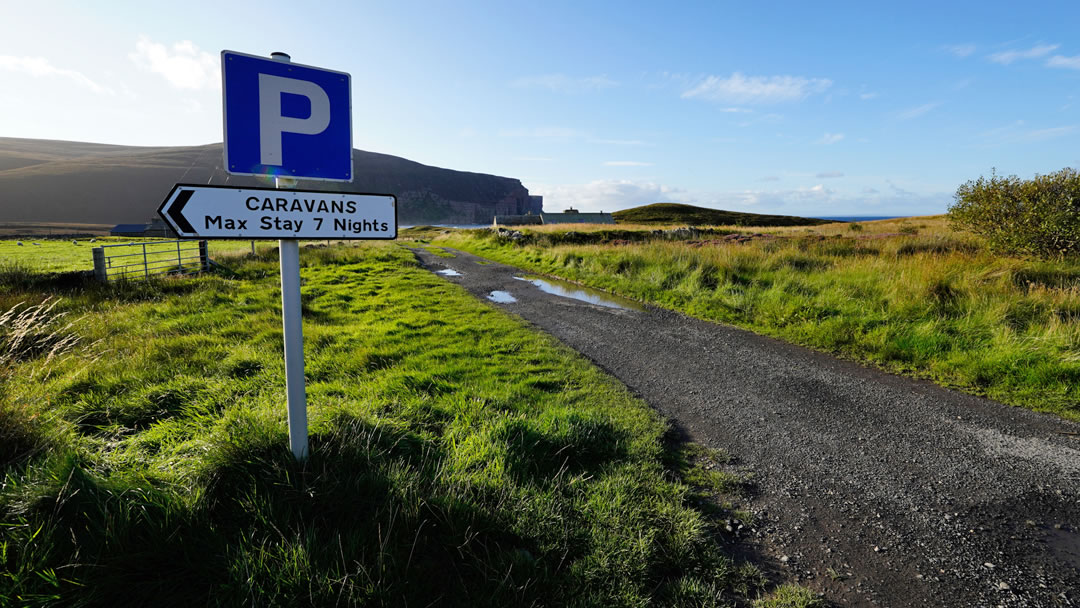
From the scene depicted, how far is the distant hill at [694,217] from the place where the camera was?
65.2 m

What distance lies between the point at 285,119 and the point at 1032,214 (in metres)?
18.3

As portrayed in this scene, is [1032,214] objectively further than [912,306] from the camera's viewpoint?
Yes

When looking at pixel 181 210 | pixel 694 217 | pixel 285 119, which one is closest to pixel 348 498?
pixel 181 210

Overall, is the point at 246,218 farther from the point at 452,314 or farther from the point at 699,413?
the point at 452,314

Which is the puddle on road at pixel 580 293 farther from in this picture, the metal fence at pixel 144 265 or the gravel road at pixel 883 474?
the metal fence at pixel 144 265

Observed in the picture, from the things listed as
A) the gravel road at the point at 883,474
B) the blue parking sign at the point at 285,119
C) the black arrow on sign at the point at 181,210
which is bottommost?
the gravel road at the point at 883,474

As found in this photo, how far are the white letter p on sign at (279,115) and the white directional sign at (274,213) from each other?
13.2 inches

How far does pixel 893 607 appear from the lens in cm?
257

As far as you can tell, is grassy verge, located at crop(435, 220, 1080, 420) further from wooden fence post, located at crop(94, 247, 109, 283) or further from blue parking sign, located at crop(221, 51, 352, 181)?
wooden fence post, located at crop(94, 247, 109, 283)

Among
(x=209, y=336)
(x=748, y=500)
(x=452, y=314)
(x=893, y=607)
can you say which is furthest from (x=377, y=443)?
(x=452, y=314)

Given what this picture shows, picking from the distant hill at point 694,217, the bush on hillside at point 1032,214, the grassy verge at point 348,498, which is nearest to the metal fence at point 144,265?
the grassy verge at point 348,498

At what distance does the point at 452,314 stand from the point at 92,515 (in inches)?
312

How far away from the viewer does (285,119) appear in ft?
9.50

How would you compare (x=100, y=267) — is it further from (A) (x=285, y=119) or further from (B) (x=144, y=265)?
(A) (x=285, y=119)
